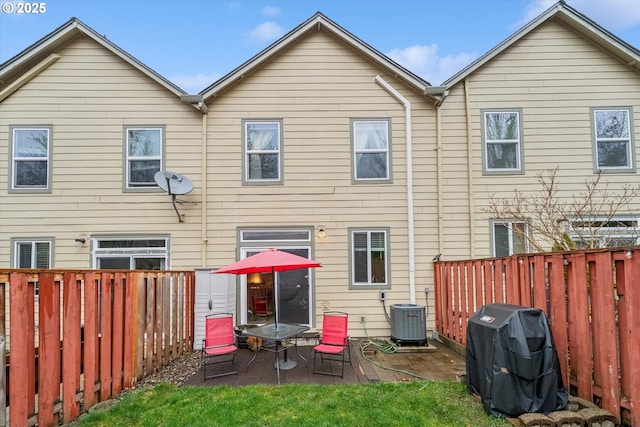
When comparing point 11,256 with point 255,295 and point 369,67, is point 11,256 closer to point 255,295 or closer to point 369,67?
point 255,295

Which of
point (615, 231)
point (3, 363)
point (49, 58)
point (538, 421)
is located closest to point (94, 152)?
point (49, 58)

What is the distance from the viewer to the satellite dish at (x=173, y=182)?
7453 mm

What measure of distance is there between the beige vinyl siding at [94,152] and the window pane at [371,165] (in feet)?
12.1

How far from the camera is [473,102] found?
825 cm

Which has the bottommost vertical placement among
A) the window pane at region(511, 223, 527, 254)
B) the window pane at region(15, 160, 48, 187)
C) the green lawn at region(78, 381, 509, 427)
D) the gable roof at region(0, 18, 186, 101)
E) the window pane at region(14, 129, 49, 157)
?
the green lawn at region(78, 381, 509, 427)

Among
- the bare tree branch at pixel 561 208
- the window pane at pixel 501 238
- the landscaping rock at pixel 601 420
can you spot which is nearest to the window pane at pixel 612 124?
the bare tree branch at pixel 561 208

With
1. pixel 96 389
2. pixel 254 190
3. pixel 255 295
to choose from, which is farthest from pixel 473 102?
pixel 96 389

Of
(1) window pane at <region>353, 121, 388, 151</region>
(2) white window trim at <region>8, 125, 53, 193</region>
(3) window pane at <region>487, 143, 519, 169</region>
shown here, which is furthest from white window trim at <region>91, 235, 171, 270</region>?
(3) window pane at <region>487, 143, 519, 169</region>

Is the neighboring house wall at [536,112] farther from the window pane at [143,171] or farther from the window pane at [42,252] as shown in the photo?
the window pane at [42,252]

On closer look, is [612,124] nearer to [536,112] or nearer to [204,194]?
[536,112]

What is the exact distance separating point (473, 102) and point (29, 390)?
9.09m

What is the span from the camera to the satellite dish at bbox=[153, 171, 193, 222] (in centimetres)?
745

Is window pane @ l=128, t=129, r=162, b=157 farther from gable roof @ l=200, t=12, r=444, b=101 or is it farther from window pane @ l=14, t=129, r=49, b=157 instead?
window pane @ l=14, t=129, r=49, b=157

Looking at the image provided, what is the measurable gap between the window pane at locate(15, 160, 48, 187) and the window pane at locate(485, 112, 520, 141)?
1024 cm
